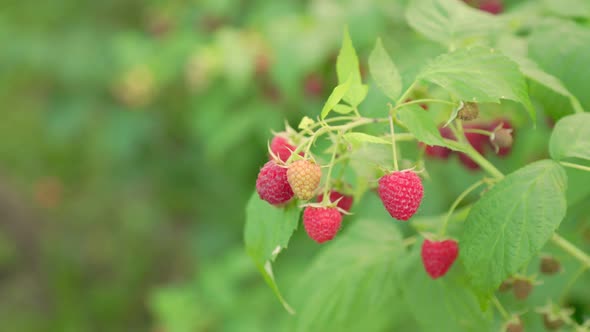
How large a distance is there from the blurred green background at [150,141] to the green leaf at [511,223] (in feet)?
1.55

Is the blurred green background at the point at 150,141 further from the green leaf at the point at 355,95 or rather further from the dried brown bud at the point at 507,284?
the dried brown bud at the point at 507,284

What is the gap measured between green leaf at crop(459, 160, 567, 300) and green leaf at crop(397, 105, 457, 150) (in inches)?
5.0

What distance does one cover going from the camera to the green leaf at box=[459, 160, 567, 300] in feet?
3.58

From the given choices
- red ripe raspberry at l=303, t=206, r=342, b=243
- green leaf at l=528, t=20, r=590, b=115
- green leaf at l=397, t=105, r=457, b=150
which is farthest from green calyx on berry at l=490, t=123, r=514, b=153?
red ripe raspberry at l=303, t=206, r=342, b=243

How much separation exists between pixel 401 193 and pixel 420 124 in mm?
123

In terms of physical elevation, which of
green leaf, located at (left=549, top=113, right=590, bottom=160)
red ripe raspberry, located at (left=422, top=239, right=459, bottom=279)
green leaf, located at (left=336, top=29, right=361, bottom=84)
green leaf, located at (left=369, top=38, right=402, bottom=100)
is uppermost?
green leaf, located at (left=336, top=29, right=361, bottom=84)

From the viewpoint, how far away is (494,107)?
194cm

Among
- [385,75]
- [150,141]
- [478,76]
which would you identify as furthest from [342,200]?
[150,141]

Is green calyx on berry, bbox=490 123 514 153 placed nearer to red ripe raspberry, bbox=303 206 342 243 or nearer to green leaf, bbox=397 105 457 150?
green leaf, bbox=397 105 457 150

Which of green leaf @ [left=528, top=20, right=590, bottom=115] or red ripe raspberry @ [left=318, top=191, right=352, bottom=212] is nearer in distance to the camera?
red ripe raspberry @ [left=318, top=191, right=352, bottom=212]

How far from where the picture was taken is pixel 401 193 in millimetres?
1119

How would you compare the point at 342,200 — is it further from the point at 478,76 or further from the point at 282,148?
the point at 478,76

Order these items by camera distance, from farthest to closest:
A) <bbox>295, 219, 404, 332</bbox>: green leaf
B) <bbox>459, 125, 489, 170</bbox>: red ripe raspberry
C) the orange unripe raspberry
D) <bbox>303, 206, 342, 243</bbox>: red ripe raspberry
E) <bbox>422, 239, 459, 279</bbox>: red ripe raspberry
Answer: <bbox>459, 125, 489, 170</bbox>: red ripe raspberry
<bbox>295, 219, 404, 332</bbox>: green leaf
<bbox>422, 239, 459, 279</bbox>: red ripe raspberry
<bbox>303, 206, 342, 243</bbox>: red ripe raspberry
the orange unripe raspberry

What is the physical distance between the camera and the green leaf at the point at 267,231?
4.09 feet
